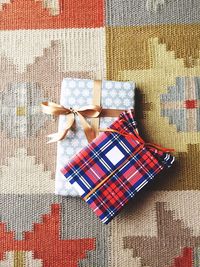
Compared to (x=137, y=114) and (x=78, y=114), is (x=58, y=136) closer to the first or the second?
(x=78, y=114)

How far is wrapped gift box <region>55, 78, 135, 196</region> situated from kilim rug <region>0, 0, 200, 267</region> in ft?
0.17

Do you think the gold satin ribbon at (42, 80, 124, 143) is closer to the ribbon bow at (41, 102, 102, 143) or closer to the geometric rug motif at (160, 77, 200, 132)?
the ribbon bow at (41, 102, 102, 143)

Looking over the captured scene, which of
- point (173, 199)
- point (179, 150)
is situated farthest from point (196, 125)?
point (173, 199)

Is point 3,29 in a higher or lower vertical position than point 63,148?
higher

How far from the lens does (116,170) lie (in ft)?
3.10

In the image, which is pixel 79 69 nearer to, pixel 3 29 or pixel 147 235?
pixel 3 29

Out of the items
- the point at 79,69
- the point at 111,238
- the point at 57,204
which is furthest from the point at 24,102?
the point at 111,238

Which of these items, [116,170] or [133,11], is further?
[133,11]

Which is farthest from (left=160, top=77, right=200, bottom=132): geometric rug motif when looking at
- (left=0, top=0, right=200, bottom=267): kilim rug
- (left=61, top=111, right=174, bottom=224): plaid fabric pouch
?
(left=61, top=111, right=174, bottom=224): plaid fabric pouch

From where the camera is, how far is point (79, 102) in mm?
969

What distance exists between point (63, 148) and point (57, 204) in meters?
0.14

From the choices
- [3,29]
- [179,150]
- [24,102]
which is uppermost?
[3,29]

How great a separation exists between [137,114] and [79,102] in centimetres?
15

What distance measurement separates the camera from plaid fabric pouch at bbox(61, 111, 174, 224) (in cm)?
94
